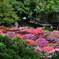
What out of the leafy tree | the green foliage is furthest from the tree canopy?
the green foliage

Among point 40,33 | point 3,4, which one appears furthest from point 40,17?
point 40,33

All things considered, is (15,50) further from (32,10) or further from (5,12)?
(32,10)

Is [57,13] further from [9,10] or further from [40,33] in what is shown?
[40,33]

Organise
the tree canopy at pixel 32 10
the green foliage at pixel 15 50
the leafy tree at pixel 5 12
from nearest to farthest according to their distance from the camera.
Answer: the green foliage at pixel 15 50, the leafy tree at pixel 5 12, the tree canopy at pixel 32 10

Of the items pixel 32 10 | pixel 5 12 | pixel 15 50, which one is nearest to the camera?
pixel 15 50

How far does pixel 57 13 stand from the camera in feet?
84.3

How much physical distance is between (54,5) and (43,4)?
2318 millimetres

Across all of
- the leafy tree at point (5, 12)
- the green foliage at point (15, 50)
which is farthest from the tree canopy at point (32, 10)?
the green foliage at point (15, 50)

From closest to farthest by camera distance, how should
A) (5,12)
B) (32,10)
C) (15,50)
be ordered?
1. (15,50)
2. (5,12)
3. (32,10)

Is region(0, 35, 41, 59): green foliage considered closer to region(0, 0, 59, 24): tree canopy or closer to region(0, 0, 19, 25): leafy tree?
region(0, 0, 19, 25): leafy tree

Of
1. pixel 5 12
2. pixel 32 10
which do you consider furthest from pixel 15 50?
pixel 32 10

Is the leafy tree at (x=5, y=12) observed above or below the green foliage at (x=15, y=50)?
below

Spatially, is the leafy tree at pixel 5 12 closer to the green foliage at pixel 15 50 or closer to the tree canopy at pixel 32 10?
the tree canopy at pixel 32 10

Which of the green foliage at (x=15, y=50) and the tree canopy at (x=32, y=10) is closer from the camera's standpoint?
the green foliage at (x=15, y=50)
